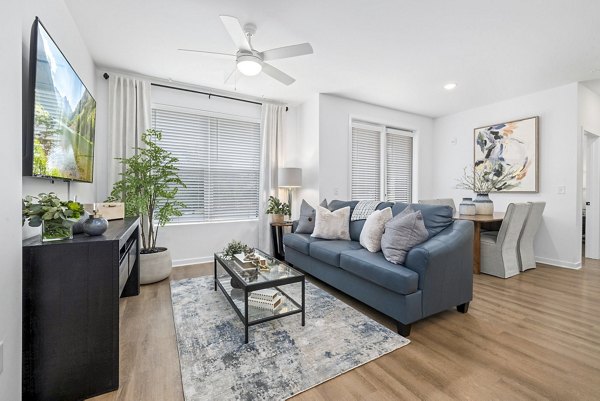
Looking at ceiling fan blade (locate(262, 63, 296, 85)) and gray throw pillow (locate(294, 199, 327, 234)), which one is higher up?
ceiling fan blade (locate(262, 63, 296, 85))

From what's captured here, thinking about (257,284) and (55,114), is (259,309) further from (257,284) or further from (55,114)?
(55,114)

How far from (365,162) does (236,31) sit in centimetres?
338

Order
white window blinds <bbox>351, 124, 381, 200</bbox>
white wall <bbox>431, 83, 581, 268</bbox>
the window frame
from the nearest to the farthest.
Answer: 1. white wall <bbox>431, 83, 581, 268</bbox>
2. the window frame
3. white window blinds <bbox>351, 124, 381, 200</bbox>

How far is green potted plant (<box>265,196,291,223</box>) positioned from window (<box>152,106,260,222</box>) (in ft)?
1.24

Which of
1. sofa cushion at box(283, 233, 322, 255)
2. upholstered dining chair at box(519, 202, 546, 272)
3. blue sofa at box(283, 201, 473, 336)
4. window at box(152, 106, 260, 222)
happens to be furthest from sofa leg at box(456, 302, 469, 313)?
window at box(152, 106, 260, 222)

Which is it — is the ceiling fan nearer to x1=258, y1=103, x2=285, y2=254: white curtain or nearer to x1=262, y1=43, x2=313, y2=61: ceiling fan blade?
x1=262, y1=43, x2=313, y2=61: ceiling fan blade

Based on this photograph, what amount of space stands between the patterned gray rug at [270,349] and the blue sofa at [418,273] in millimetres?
216

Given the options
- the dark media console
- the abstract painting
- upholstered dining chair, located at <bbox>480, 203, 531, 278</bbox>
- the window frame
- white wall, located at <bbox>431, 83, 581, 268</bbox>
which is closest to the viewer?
the dark media console

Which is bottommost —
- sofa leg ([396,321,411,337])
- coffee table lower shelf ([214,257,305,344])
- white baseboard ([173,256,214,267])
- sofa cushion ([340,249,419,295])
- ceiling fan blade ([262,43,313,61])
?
sofa leg ([396,321,411,337])

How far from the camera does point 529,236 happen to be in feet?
12.2

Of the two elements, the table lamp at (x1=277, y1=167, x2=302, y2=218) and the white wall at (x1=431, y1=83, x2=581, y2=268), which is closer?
the white wall at (x1=431, y1=83, x2=581, y2=268)

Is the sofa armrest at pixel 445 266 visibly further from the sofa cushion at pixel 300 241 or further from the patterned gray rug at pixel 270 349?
the sofa cushion at pixel 300 241

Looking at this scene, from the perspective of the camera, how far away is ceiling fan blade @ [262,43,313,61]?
2.24 m

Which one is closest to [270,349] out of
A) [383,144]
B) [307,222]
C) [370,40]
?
[307,222]
